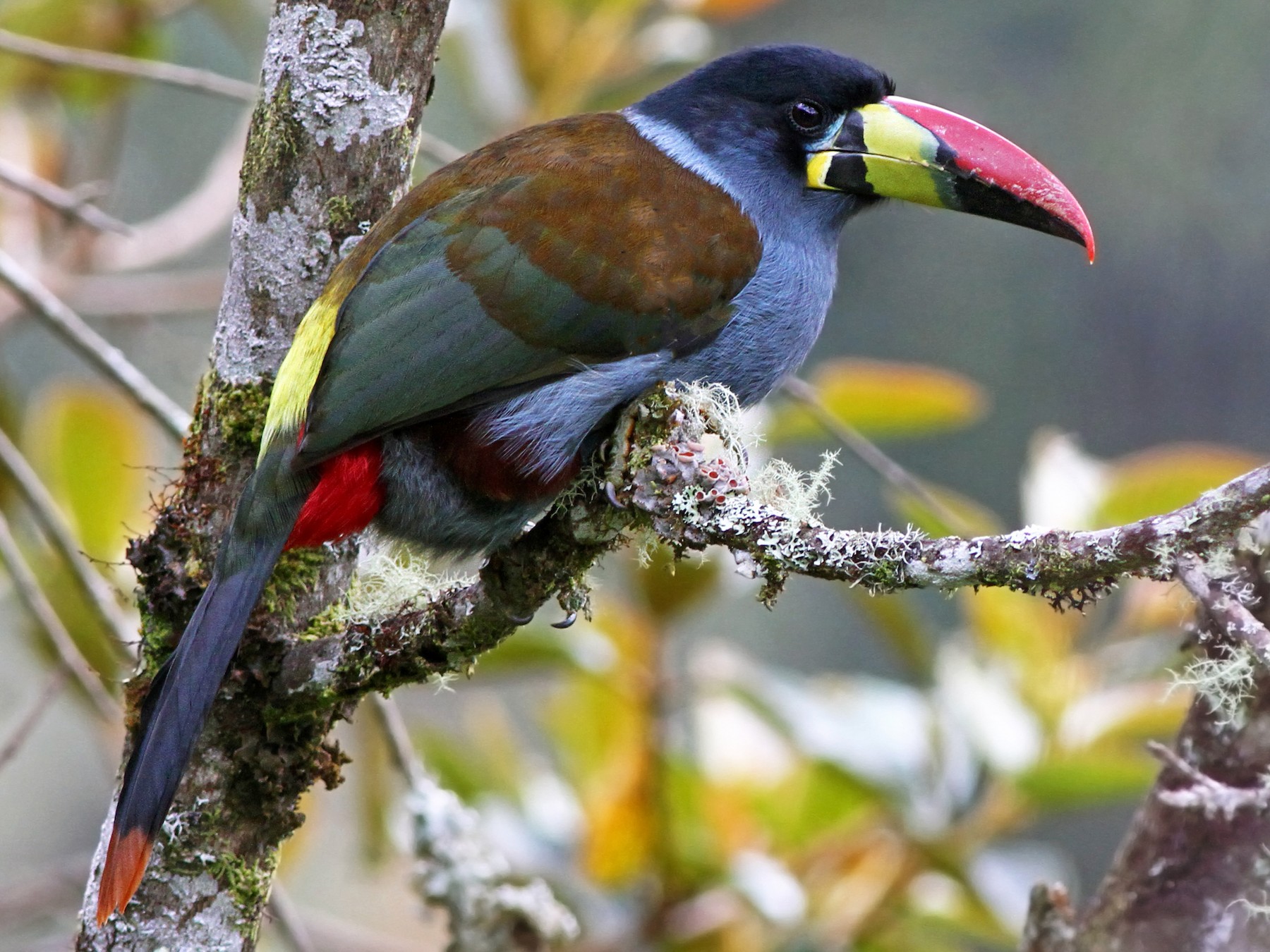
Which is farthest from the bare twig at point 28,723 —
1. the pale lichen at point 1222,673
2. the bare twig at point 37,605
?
the pale lichen at point 1222,673

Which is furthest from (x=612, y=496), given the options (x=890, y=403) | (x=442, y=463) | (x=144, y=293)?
(x=144, y=293)

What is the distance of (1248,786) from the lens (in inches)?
77.2

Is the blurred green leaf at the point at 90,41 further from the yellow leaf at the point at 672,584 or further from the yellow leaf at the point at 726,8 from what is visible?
the yellow leaf at the point at 672,584

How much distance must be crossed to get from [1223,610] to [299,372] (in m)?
1.20

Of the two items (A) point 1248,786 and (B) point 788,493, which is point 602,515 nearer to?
(B) point 788,493

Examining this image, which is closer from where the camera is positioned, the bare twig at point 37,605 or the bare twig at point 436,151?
the bare twig at point 37,605

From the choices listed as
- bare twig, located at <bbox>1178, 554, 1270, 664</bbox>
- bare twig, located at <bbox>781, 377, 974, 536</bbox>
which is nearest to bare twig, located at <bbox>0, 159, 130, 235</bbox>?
bare twig, located at <bbox>781, 377, 974, 536</bbox>

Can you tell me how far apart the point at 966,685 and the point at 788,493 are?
5.09 feet

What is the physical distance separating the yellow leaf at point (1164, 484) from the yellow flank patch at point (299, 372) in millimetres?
1695

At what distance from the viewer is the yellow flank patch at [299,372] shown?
73.3 inches

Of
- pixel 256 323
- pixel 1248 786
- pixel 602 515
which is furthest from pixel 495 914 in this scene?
pixel 1248 786

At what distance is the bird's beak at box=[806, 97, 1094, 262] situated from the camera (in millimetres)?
2309

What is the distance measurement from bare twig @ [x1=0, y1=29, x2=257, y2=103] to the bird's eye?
93 cm

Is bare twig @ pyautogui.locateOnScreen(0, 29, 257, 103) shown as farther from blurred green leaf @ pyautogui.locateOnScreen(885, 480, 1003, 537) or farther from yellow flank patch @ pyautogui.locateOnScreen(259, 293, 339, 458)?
blurred green leaf @ pyautogui.locateOnScreen(885, 480, 1003, 537)
